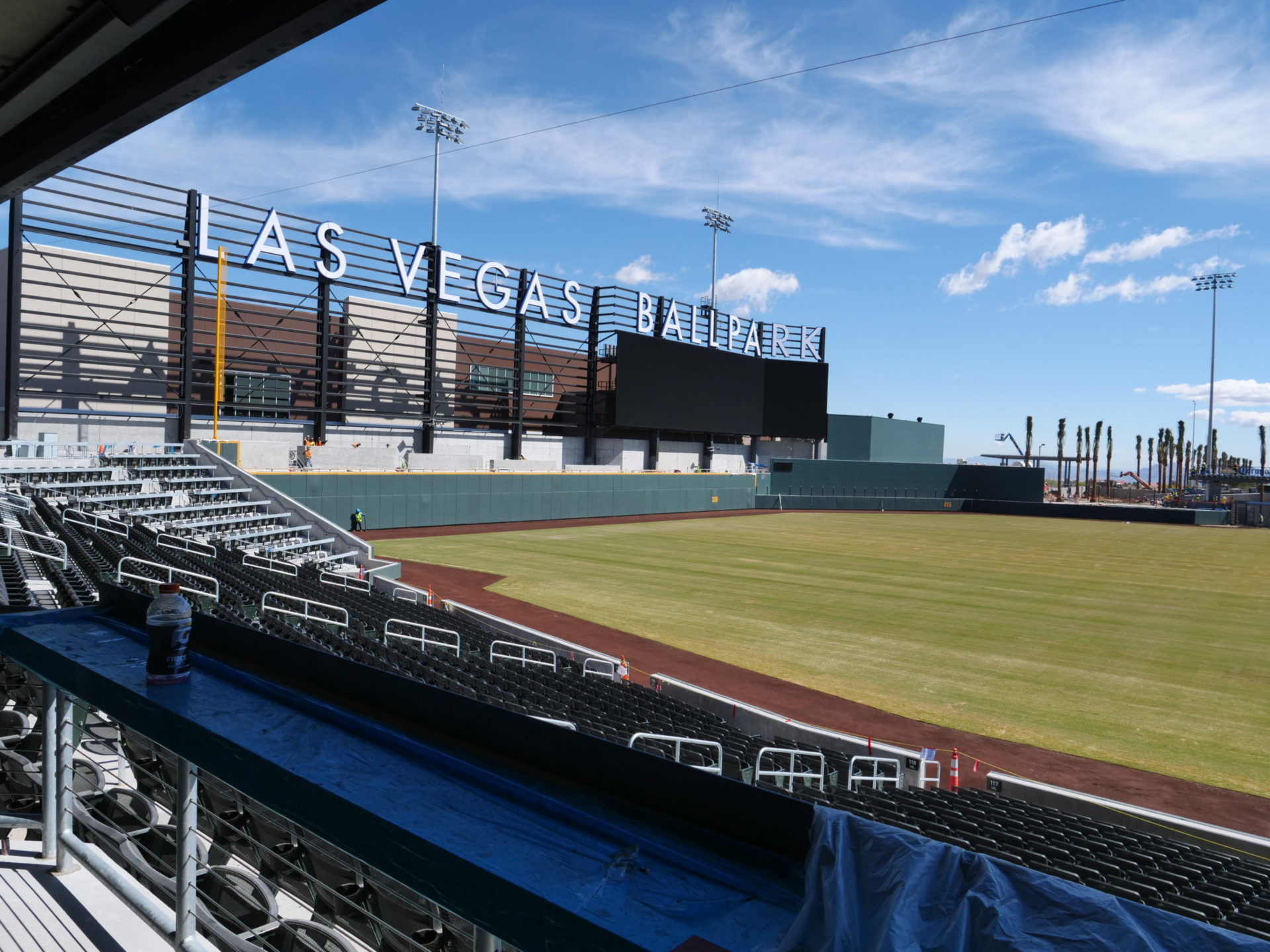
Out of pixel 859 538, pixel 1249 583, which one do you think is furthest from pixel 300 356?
pixel 1249 583

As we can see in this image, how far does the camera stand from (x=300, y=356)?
39844 millimetres

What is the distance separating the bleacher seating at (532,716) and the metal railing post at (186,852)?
22 cm

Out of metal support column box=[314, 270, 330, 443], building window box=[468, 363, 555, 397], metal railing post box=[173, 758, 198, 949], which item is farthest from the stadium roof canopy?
building window box=[468, 363, 555, 397]

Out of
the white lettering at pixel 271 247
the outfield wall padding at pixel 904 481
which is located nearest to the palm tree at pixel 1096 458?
the outfield wall padding at pixel 904 481

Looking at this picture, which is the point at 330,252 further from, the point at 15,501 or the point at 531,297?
the point at 15,501

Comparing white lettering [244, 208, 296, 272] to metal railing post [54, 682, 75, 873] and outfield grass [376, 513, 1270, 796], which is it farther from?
metal railing post [54, 682, 75, 873]

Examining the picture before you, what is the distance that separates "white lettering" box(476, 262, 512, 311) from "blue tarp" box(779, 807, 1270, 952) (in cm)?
4762

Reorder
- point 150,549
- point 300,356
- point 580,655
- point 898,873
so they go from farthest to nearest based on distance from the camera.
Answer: point 300,356 < point 580,655 < point 150,549 < point 898,873

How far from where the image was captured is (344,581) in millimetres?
20344

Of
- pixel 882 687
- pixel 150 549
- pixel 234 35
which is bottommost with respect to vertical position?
pixel 882 687

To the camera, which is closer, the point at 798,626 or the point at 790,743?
the point at 790,743

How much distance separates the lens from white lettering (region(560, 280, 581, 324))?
52.9m

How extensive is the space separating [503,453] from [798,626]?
32.1m

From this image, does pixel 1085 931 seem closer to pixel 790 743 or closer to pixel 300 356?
pixel 790 743
